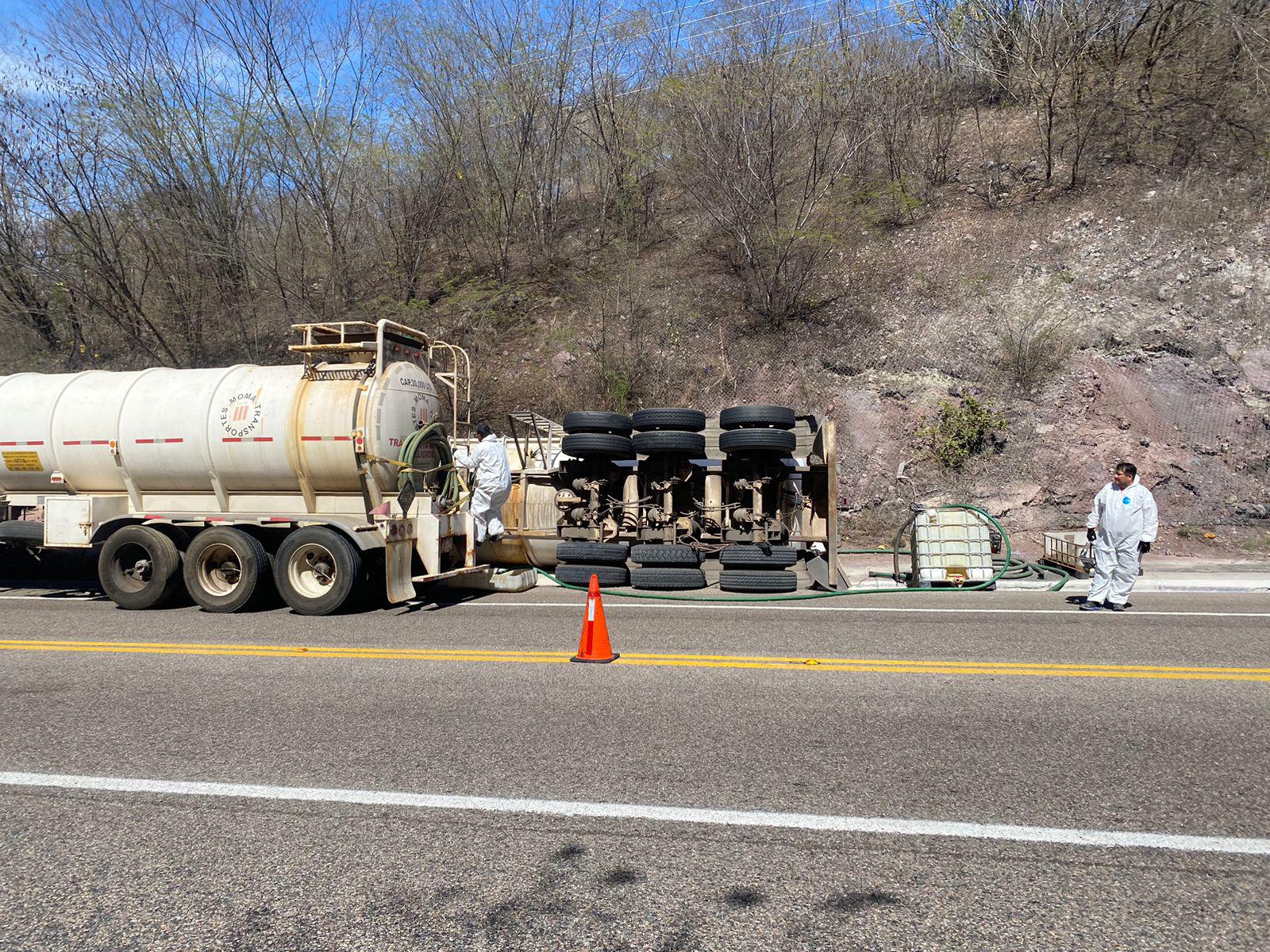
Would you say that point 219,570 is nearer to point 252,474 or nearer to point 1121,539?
point 252,474

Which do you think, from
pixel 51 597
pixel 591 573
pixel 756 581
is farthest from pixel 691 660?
pixel 51 597

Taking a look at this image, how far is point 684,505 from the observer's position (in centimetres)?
1248

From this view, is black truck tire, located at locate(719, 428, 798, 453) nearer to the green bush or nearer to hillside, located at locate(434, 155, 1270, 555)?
hillside, located at locate(434, 155, 1270, 555)

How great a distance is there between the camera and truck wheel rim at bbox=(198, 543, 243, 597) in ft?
33.8

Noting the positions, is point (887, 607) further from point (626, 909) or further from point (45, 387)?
point (45, 387)

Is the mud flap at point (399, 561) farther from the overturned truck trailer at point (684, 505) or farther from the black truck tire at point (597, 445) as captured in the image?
the black truck tire at point (597, 445)

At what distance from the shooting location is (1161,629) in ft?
28.3

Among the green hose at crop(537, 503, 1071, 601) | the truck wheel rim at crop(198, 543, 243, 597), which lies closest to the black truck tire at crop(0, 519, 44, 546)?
the truck wheel rim at crop(198, 543, 243, 597)

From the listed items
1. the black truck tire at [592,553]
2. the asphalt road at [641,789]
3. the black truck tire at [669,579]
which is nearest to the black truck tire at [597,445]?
the black truck tire at [592,553]

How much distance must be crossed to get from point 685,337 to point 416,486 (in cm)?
1031

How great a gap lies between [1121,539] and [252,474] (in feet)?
33.1

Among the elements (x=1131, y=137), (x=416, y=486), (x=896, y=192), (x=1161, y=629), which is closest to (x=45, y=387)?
(x=416, y=486)

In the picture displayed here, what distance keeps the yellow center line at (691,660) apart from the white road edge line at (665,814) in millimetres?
2878

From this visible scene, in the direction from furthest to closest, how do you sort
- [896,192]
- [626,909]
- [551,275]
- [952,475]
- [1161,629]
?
[551,275], [896,192], [952,475], [1161,629], [626,909]
